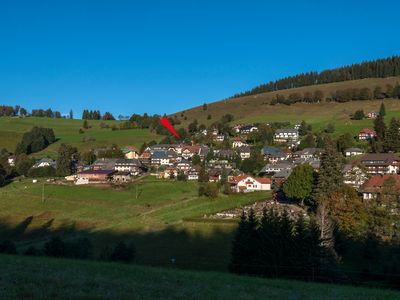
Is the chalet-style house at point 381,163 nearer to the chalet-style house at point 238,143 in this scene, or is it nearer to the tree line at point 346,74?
the chalet-style house at point 238,143

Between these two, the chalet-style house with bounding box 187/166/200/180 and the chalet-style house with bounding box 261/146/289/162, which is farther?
the chalet-style house with bounding box 261/146/289/162

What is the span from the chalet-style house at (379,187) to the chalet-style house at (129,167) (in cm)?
4412

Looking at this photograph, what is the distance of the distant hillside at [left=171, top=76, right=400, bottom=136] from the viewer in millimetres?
121875

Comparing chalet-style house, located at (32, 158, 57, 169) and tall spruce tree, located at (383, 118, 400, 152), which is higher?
tall spruce tree, located at (383, 118, 400, 152)

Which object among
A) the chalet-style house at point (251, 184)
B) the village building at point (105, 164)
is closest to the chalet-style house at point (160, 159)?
the village building at point (105, 164)

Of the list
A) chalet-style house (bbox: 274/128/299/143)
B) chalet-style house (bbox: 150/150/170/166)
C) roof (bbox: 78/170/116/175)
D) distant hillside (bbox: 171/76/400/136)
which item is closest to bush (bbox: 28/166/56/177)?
roof (bbox: 78/170/116/175)

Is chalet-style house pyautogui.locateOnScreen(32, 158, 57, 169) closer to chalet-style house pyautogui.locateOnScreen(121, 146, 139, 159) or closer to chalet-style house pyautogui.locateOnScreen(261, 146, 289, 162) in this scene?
chalet-style house pyautogui.locateOnScreen(121, 146, 139, 159)

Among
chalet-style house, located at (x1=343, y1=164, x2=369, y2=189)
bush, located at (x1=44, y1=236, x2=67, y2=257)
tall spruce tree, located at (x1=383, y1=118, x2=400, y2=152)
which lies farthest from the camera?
tall spruce tree, located at (x1=383, y1=118, x2=400, y2=152)

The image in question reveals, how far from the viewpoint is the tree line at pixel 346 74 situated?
16362cm

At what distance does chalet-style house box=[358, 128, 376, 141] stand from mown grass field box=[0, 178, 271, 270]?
38.4 m

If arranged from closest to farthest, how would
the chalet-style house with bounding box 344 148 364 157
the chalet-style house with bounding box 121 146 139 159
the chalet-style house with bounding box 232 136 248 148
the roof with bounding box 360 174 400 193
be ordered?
the roof with bounding box 360 174 400 193 < the chalet-style house with bounding box 344 148 364 157 < the chalet-style house with bounding box 232 136 248 148 < the chalet-style house with bounding box 121 146 139 159

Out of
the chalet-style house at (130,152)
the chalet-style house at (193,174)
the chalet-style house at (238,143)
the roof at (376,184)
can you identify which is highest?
the chalet-style house at (238,143)

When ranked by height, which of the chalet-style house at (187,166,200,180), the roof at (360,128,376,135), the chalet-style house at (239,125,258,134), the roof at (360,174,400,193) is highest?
the chalet-style house at (239,125,258,134)

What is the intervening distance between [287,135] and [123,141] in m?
39.8
